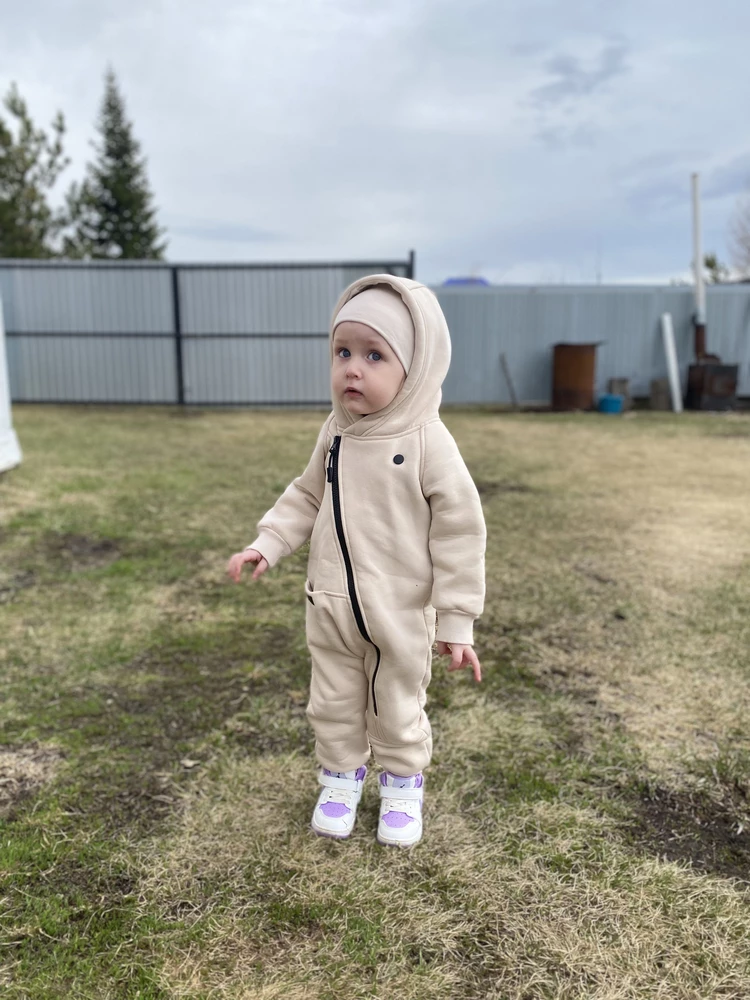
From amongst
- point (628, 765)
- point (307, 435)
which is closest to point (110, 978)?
point (628, 765)

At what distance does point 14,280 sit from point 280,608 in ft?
37.1

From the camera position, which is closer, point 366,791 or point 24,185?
point 366,791

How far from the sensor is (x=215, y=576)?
3.76 meters

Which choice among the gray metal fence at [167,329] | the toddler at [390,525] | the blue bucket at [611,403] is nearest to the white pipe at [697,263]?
the blue bucket at [611,403]

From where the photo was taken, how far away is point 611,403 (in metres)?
11.8

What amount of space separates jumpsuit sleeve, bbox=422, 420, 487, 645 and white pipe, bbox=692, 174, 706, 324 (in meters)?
12.4

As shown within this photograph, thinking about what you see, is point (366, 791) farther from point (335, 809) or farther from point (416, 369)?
point (416, 369)

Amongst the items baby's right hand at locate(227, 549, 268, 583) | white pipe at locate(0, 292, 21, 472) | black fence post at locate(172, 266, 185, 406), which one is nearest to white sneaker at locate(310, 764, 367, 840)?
baby's right hand at locate(227, 549, 268, 583)

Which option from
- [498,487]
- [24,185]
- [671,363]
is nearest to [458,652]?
[498,487]

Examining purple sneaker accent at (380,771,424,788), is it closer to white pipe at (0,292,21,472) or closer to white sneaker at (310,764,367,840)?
white sneaker at (310,764,367,840)

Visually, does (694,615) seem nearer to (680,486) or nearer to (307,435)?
(680,486)

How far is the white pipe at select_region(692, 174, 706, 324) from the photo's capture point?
1241 cm

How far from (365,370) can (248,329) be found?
11358 millimetres

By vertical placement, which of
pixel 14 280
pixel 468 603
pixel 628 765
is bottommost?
pixel 628 765
